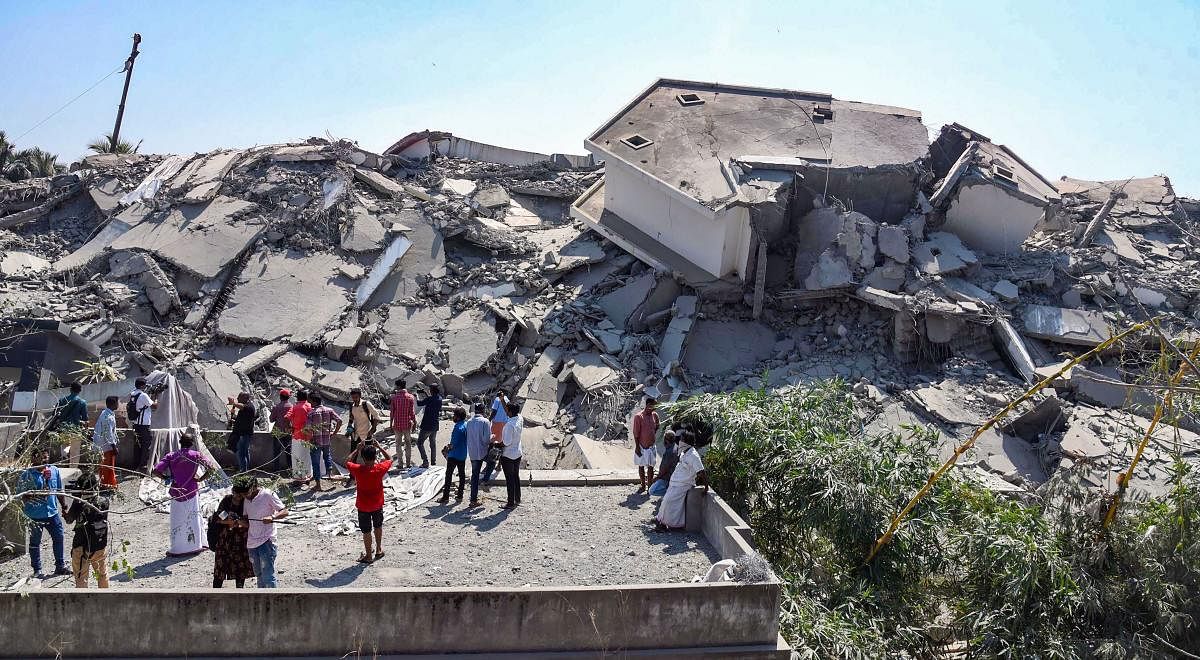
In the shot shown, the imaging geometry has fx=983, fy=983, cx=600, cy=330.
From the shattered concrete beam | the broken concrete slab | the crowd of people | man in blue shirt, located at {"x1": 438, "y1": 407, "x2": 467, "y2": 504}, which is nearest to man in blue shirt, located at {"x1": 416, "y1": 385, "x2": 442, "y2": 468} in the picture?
the crowd of people

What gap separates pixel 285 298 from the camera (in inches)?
717

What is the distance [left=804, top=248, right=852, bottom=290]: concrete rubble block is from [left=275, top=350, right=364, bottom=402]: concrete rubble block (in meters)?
8.26

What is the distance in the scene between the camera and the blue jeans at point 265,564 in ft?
25.7

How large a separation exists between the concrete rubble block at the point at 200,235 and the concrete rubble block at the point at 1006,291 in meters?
13.9

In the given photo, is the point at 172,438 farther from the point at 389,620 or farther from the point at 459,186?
the point at 459,186

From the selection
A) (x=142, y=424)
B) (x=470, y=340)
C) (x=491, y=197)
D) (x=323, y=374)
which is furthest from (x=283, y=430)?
(x=491, y=197)

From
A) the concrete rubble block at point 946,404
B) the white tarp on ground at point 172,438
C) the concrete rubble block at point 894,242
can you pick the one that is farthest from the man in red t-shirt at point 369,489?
the concrete rubble block at point 894,242

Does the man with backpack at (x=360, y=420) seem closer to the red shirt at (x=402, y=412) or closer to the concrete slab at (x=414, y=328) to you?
the red shirt at (x=402, y=412)

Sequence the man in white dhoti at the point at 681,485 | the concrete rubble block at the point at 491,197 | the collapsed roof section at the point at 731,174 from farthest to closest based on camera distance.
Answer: the concrete rubble block at the point at 491,197
the collapsed roof section at the point at 731,174
the man in white dhoti at the point at 681,485

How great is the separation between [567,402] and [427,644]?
9244 mm

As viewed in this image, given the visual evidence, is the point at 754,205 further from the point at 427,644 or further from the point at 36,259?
the point at 36,259

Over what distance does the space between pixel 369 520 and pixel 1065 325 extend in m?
13.0

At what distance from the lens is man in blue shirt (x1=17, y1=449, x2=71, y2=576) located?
7965 mm

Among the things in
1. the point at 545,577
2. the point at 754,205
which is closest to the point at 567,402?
the point at 754,205
